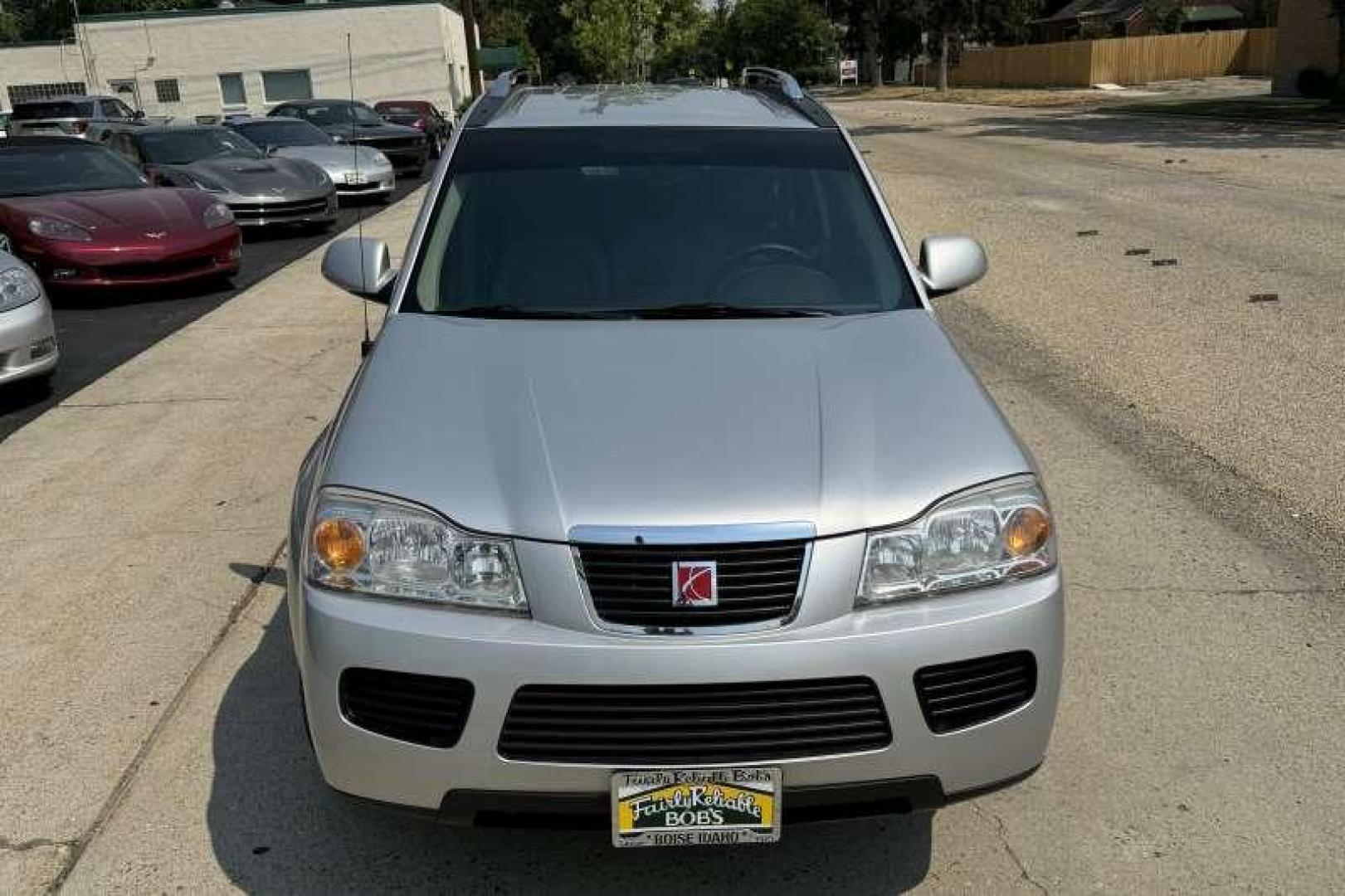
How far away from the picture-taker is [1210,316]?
874 centimetres

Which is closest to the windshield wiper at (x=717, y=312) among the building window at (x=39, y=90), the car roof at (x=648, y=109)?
the car roof at (x=648, y=109)

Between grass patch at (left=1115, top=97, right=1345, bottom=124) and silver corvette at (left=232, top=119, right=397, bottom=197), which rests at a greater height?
silver corvette at (left=232, top=119, right=397, bottom=197)

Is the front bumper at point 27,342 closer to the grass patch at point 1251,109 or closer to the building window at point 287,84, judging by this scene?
the grass patch at point 1251,109

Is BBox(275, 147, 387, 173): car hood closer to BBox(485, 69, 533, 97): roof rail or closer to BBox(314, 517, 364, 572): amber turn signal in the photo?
BBox(485, 69, 533, 97): roof rail

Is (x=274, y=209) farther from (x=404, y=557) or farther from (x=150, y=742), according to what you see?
(x=404, y=557)

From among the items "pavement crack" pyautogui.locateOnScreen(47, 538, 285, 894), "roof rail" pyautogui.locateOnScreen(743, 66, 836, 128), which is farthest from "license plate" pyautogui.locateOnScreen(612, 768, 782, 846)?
"roof rail" pyautogui.locateOnScreen(743, 66, 836, 128)

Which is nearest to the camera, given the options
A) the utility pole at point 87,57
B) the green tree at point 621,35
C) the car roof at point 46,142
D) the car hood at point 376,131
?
the car roof at point 46,142

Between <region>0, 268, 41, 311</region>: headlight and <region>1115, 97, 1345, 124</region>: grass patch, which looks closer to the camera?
<region>0, 268, 41, 311</region>: headlight

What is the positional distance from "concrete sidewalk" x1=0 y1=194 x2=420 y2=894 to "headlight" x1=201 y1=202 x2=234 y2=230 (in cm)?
243

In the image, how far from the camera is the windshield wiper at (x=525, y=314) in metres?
3.64

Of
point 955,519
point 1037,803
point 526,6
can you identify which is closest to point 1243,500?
point 1037,803

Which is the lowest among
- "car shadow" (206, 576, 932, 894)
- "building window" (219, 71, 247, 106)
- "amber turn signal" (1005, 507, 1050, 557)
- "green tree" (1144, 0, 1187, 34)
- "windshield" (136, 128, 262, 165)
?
"car shadow" (206, 576, 932, 894)

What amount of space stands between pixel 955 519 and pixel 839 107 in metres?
51.8

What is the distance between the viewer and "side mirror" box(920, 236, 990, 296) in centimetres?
414
